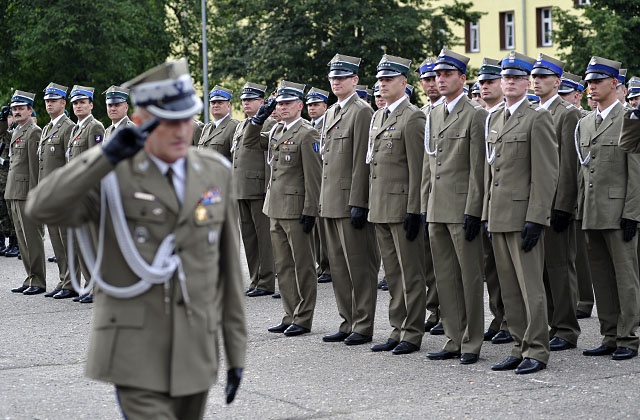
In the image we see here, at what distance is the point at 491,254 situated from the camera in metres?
10.6

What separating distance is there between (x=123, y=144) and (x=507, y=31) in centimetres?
5076

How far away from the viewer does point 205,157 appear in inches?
193

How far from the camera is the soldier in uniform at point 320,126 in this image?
45.6ft

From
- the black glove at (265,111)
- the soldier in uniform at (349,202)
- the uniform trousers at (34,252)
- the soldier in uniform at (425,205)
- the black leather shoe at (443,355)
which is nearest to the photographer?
the black leather shoe at (443,355)

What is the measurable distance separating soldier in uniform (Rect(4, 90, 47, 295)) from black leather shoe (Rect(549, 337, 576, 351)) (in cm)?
669

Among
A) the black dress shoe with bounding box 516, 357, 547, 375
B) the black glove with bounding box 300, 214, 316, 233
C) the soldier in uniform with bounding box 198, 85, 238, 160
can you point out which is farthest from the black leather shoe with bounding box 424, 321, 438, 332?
the soldier in uniform with bounding box 198, 85, 238, 160

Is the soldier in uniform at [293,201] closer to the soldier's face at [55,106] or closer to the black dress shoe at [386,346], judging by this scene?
the black dress shoe at [386,346]

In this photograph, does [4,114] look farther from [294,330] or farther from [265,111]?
[294,330]

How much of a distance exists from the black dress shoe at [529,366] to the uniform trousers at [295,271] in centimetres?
259

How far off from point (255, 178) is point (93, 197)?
892 cm

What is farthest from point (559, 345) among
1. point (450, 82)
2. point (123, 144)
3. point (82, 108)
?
point (82, 108)

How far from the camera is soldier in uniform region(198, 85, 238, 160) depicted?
14070 millimetres

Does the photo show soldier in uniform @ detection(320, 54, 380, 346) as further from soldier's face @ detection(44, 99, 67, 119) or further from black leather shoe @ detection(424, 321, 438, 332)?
soldier's face @ detection(44, 99, 67, 119)

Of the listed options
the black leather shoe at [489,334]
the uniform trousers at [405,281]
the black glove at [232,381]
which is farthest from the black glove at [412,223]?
the black glove at [232,381]
